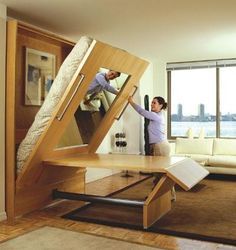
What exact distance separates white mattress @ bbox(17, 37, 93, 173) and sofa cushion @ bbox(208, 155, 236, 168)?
11.9 feet

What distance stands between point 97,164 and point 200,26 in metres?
2.26

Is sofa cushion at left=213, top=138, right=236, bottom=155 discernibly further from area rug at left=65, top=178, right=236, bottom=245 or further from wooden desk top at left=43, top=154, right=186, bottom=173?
wooden desk top at left=43, top=154, right=186, bottom=173

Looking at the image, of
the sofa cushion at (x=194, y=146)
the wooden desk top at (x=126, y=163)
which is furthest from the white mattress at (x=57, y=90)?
the sofa cushion at (x=194, y=146)

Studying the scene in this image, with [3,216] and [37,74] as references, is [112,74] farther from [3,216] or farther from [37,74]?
[3,216]

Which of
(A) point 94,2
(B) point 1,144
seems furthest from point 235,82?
→ (B) point 1,144

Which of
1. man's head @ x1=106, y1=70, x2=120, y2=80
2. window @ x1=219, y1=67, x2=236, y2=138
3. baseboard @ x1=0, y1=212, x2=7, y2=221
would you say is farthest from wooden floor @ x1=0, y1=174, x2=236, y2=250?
window @ x1=219, y1=67, x2=236, y2=138

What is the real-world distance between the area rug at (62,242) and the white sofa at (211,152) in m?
3.36

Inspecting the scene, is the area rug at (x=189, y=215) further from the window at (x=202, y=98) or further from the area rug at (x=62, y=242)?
the window at (x=202, y=98)

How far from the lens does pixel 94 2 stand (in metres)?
3.39

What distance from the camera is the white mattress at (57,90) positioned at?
317cm

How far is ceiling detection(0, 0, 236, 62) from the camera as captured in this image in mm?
3465

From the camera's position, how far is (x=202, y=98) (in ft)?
23.4

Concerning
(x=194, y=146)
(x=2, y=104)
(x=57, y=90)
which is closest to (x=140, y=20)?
(x=57, y=90)

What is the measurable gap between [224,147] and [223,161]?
57cm
